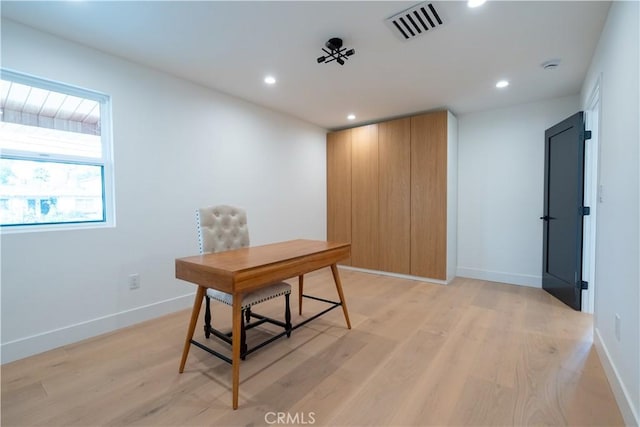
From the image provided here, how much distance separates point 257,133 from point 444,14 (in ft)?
8.30

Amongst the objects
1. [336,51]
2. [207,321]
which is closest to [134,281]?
[207,321]

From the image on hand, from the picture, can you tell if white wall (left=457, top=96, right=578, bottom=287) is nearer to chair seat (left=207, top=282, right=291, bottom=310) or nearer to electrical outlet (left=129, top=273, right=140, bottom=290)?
chair seat (left=207, top=282, right=291, bottom=310)

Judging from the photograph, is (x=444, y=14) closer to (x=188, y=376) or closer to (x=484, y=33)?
(x=484, y=33)

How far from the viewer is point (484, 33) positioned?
2.21 m

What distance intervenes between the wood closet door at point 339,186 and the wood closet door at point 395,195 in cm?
59

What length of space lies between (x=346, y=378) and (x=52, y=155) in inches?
112

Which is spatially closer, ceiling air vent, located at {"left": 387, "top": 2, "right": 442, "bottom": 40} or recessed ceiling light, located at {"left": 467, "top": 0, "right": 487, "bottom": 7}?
recessed ceiling light, located at {"left": 467, "top": 0, "right": 487, "bottom": 7}

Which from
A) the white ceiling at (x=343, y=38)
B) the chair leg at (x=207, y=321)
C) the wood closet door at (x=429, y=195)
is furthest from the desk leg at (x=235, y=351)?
the wood closet door at (x=429, y=195)

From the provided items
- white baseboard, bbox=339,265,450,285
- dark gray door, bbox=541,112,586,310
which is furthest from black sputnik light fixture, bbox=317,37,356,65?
white baseboard, bbox=339,265,450,285

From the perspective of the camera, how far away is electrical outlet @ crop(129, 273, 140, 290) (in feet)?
8.80

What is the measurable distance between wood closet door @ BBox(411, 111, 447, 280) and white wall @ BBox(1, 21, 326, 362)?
2.05m

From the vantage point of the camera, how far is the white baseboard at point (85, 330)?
2094mm

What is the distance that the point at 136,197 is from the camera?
8.92 ft

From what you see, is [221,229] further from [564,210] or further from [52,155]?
[564,210]
